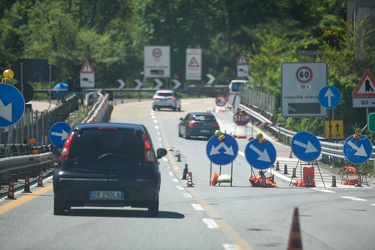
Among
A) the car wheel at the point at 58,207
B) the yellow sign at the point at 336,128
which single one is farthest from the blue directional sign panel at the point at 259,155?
the car wheel at the point at 58,207

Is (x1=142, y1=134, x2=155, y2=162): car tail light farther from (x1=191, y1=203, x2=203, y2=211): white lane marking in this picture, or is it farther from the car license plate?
(x1=191, y1=203, x2=203, y2=211): white lane marking

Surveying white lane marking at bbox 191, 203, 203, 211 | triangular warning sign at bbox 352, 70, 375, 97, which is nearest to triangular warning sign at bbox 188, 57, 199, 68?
triangular warning sign at bbox 352, 70, 375, 97

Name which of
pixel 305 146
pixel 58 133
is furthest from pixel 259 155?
pixel 58 133

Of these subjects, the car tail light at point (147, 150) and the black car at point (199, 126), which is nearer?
the car tail light at point (147, 150)

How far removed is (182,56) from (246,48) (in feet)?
23.3

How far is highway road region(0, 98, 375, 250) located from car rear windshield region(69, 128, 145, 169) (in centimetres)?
80

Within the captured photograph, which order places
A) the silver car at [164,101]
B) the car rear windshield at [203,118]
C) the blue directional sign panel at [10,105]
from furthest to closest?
the silver car at [164,101] < the car rear windshield at [203,118] < the blue directional sign panel at [10,105]

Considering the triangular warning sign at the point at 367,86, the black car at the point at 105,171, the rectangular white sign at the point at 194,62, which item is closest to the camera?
the black car at the point at 105,171

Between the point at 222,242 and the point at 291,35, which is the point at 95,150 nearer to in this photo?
the point at 222,242

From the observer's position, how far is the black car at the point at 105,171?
54.8ft

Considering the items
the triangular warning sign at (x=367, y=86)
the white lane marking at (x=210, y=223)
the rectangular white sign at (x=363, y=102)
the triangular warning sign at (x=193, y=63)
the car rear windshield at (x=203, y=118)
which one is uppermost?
the triangular warning sign at (x=193, y=63)

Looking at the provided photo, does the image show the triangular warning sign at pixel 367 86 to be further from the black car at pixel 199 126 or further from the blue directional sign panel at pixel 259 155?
the black car at pixel 199 126

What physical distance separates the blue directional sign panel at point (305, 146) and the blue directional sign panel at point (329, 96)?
5709mm

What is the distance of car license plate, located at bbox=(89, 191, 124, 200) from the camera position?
54.9ft
